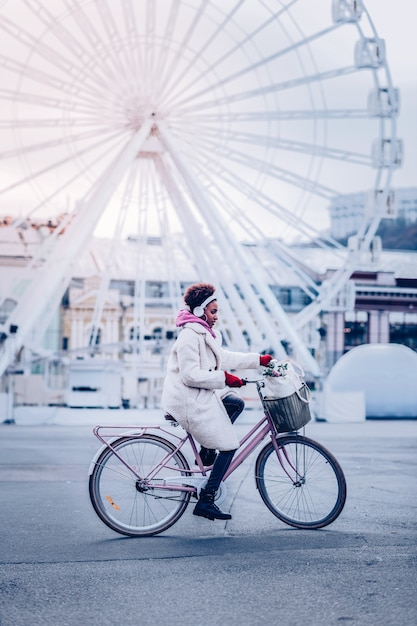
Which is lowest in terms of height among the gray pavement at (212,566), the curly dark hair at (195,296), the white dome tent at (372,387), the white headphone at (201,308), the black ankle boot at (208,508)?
the white dome tent at (372,387)

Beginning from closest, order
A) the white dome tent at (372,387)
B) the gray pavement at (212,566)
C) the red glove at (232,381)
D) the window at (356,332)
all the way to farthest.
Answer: the gray pavement at (212,566)
the red glove at (232,381)
the white dome tent at (372,387)
the window at (356,332)

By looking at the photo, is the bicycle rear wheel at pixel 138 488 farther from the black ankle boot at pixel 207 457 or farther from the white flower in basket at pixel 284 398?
the white flower in basket at pixel 284 398

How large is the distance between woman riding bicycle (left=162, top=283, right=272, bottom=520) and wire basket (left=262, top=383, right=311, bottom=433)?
0.21 metres

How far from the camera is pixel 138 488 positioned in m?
A: 6.07

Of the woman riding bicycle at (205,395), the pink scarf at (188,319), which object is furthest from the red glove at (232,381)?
the pink scarf at (188,319)

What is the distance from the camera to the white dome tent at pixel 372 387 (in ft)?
84.5

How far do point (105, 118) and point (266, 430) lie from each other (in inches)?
786

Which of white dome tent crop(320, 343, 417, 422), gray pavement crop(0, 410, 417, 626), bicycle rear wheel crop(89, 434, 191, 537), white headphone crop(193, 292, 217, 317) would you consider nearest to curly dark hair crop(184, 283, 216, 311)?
white headphone crop(193, 292, 217, 317)

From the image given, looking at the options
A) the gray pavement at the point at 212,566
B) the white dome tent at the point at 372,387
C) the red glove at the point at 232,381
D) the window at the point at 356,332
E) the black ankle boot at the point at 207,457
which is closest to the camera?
the gray pavement at the point at 212,566

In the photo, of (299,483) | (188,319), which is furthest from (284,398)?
(188,319)

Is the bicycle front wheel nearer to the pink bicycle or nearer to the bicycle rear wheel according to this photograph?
the pink bicycle

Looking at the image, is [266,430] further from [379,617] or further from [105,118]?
[105,118]

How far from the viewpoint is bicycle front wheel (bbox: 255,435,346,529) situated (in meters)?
5.98

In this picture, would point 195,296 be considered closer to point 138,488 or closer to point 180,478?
point 180,478
